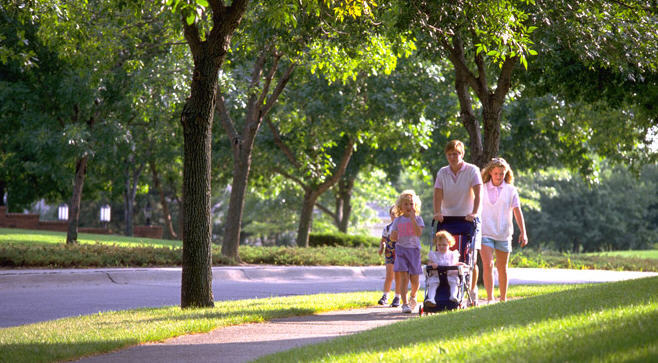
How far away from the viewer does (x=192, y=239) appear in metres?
11.0

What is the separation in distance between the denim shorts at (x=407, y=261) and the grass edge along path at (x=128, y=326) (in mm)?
1299

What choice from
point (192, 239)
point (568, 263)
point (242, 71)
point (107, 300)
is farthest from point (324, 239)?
point (192, 239)

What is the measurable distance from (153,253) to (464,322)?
13.4 metres

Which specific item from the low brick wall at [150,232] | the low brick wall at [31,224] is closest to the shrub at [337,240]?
the low brick wall at [150,232]

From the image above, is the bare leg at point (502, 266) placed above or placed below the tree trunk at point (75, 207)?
below

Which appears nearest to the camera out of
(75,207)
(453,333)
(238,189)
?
(453,333)

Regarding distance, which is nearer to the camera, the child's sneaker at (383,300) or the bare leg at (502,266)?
the bare leg at (502,266)

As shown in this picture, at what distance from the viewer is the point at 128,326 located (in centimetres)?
909

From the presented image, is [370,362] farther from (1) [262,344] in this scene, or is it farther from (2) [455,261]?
(2) [455,261]

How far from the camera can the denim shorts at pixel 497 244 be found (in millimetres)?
10898

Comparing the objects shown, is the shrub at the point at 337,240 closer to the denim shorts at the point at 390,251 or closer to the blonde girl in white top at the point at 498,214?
the denim shorts at the point at 390,251

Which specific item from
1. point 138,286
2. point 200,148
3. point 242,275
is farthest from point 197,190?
point 242,275

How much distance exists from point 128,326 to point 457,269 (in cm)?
391

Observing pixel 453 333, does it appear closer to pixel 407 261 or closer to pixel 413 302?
pixel 407 261
